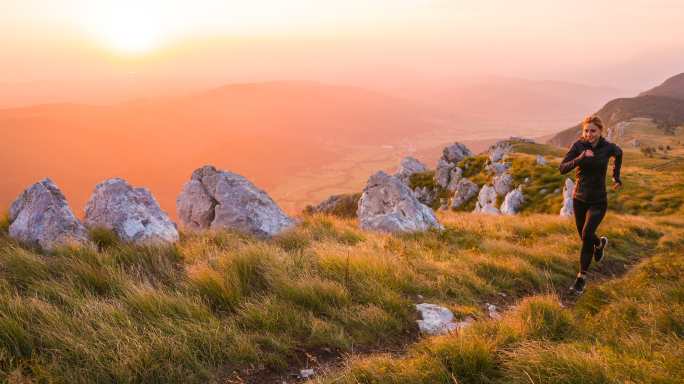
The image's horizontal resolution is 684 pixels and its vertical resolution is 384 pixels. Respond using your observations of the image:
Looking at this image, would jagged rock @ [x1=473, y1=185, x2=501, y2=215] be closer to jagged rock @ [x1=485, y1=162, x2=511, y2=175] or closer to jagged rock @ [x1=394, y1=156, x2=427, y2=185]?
jagged rock @ [x1=485, y1=162, x2=511, y2=175]

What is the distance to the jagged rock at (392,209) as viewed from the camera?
1261 cm

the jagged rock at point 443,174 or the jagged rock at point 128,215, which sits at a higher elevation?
the jagged rock at point 128,215

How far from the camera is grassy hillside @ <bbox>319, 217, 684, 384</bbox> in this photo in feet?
10.8

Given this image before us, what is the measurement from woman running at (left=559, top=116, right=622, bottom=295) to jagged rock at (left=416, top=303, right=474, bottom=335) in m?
3.95

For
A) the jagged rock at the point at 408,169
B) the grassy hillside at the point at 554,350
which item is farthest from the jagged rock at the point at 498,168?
the grassy hillside at the point at 554,350

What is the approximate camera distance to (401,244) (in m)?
9.46

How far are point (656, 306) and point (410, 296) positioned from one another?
3413 mm

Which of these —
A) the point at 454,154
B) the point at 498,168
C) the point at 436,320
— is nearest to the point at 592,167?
the point at 436,320

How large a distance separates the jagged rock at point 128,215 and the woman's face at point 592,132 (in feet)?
→ 31.3

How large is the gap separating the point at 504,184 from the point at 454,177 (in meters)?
13.6

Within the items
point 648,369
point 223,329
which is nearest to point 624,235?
point 648,369

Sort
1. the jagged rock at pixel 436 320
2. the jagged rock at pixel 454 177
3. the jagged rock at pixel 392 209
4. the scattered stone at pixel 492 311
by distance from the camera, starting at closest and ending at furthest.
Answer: the jagged rock at pixel 436 320, the scattered stone at pixel 492 311, the jagged rock at pixel 392 209, the jagged rock at pixel 454 177

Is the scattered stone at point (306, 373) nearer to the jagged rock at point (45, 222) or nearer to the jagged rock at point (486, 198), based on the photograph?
the jagged rock at point (45, 222)

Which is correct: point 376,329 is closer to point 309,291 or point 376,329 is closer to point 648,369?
point 309,291
